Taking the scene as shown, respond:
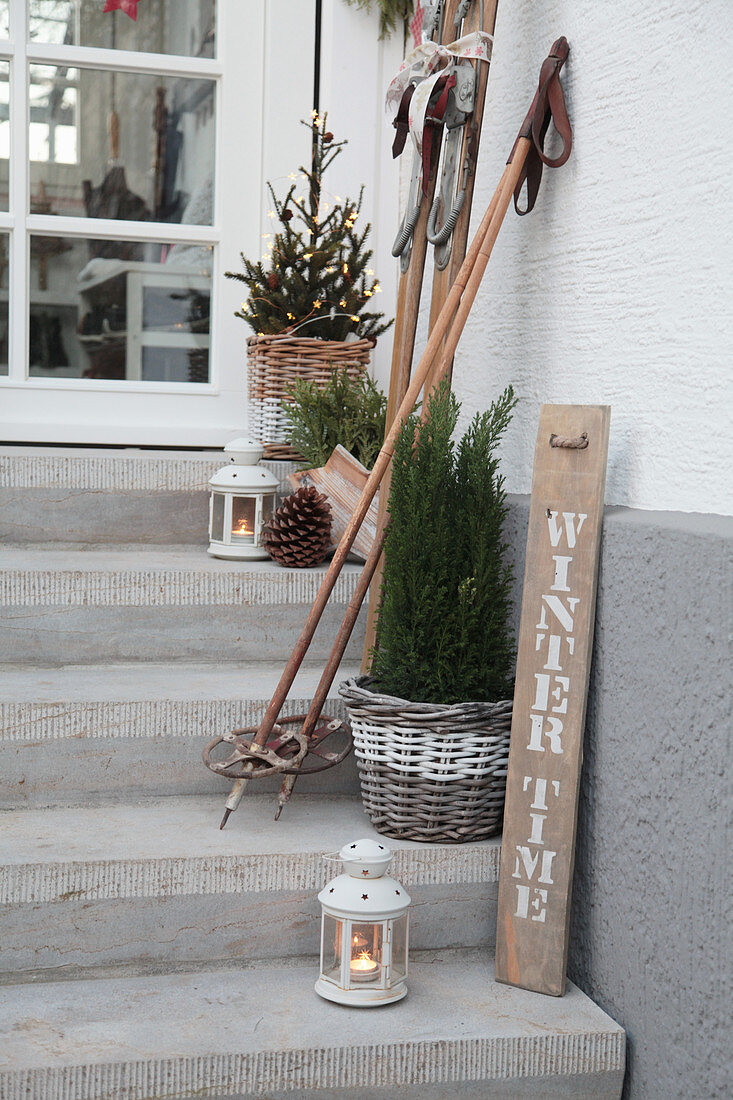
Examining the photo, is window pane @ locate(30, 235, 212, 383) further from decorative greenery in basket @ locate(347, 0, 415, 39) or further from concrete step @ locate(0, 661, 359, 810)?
concrete step @ locate(0, 661, 359, 810)

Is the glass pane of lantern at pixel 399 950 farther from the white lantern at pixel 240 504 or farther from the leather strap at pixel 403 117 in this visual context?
the leather strap at pixel 403 117

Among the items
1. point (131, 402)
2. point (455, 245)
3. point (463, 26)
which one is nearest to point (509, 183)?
point (455, 245)

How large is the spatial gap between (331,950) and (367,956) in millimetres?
59

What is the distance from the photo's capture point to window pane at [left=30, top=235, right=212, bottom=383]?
9.88 ft

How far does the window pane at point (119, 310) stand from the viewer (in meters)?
3.01

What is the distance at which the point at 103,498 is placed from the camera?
94.2 inches

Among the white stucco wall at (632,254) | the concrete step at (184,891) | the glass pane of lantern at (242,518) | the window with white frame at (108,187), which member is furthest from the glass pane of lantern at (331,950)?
the window with white frame at (108,187)

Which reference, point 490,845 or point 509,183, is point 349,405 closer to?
point 509,183

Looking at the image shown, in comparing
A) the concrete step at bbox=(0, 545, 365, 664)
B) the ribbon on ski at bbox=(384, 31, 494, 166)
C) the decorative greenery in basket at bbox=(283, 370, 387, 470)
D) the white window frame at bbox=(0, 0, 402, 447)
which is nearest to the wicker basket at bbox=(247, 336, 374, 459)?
the decorative greenery in basket at bbox=(283, 370, 387, 470)

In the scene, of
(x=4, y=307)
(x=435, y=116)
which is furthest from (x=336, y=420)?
(x=4, y=307)

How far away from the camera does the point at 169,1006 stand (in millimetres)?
1410

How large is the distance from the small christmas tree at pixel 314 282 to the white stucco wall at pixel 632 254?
75cm

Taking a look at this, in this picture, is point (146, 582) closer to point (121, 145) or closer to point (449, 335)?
point (449, 335)

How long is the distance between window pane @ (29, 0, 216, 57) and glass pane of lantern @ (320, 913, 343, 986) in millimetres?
2498
